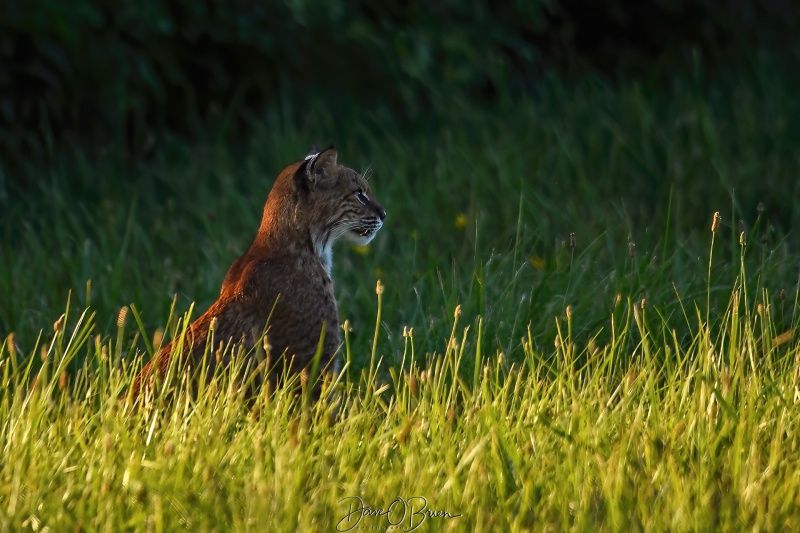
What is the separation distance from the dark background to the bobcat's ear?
2987 mm

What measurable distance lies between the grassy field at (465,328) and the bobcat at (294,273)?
0.20 metres

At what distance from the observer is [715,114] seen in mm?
8375

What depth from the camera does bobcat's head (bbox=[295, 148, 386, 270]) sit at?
473cm

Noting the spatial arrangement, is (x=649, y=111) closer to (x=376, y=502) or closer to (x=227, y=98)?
(x=227, y=98)

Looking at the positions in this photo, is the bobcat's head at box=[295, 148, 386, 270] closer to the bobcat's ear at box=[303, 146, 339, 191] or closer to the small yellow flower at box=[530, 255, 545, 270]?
the bobcat's ear at box=[303, 146, 339, 191]

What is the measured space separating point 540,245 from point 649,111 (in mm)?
2037

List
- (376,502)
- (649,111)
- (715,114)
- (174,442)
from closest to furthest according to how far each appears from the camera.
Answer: (376,502)
(174,442)
(649,111)
(715,114)

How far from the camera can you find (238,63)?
9.08 m

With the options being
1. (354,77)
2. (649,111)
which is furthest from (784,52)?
(354,77)

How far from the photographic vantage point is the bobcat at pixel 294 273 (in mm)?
4332
